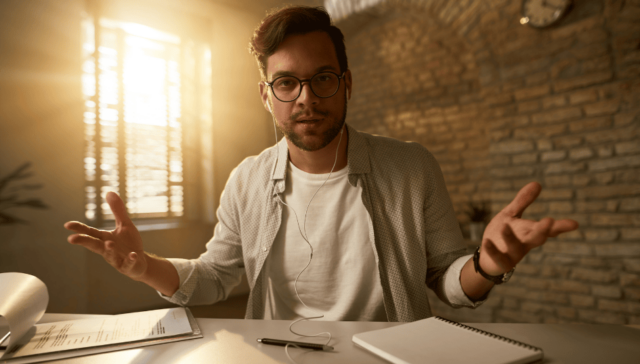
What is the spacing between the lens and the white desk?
26.1 inches

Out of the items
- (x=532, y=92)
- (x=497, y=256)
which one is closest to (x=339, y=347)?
(x=497, y=256)

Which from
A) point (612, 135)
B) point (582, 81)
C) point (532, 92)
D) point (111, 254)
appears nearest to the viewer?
point (111, 254)

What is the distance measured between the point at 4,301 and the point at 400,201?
3.57 feet

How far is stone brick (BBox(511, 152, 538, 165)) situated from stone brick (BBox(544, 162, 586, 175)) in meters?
0.12

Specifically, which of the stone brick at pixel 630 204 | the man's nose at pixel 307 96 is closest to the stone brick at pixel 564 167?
the stone brick at pixel 630 204

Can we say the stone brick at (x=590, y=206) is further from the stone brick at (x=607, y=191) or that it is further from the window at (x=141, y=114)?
the window at (x=141, y=114)

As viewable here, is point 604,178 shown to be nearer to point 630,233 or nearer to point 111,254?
point 630,233

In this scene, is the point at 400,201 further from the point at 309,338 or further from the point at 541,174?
the point at 541,174

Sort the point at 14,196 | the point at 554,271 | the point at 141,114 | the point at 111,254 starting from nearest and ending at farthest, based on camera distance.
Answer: the point at 111,254
the point at 554,271
the point at 14,196
the point at 141,114

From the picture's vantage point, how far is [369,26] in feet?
14.4

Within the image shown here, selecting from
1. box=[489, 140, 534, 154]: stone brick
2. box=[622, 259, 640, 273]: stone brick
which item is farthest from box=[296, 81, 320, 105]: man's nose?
box=[622, 259, 640, 273]: stone brick

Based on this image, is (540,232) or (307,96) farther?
(307,96)

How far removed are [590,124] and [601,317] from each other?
133 centimetres

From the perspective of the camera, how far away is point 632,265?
2422mm
